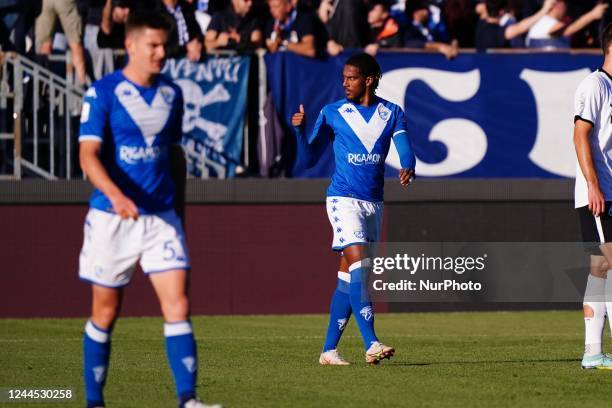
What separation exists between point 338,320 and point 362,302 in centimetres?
35

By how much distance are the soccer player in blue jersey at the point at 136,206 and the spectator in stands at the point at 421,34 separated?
10295 mm

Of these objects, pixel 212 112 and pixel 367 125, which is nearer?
pixel 367 125

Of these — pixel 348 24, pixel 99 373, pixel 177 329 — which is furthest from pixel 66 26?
pixel 177 329

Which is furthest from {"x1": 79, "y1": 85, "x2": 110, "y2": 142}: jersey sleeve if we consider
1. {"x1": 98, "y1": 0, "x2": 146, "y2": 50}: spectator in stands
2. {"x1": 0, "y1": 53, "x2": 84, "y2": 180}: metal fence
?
{"x1": 98, "y1": 0, "x2": 146, "y2": 50}: spectator in stands

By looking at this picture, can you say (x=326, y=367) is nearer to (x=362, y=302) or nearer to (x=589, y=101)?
(x=362, y=302)

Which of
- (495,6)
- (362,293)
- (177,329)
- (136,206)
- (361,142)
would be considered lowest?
(362,293)

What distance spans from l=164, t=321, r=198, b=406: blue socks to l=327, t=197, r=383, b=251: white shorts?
326 cm

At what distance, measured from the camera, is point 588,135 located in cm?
979

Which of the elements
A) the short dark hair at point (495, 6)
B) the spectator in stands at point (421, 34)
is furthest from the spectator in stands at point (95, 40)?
the short dark hair at point (495, 6)

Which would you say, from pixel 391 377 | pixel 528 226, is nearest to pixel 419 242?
pixel 528 226

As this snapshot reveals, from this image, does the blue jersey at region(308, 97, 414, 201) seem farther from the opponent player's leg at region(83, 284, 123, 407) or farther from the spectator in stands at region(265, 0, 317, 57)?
the spectator in stands at region(265, 0, 317, 57)

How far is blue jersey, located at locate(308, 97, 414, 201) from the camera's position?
10.7 metres

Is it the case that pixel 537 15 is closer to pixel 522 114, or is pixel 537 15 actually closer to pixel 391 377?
pixel 522 114

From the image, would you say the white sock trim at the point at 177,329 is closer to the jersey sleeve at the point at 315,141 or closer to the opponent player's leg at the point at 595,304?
the jersey sleeve at the point at 315,141
